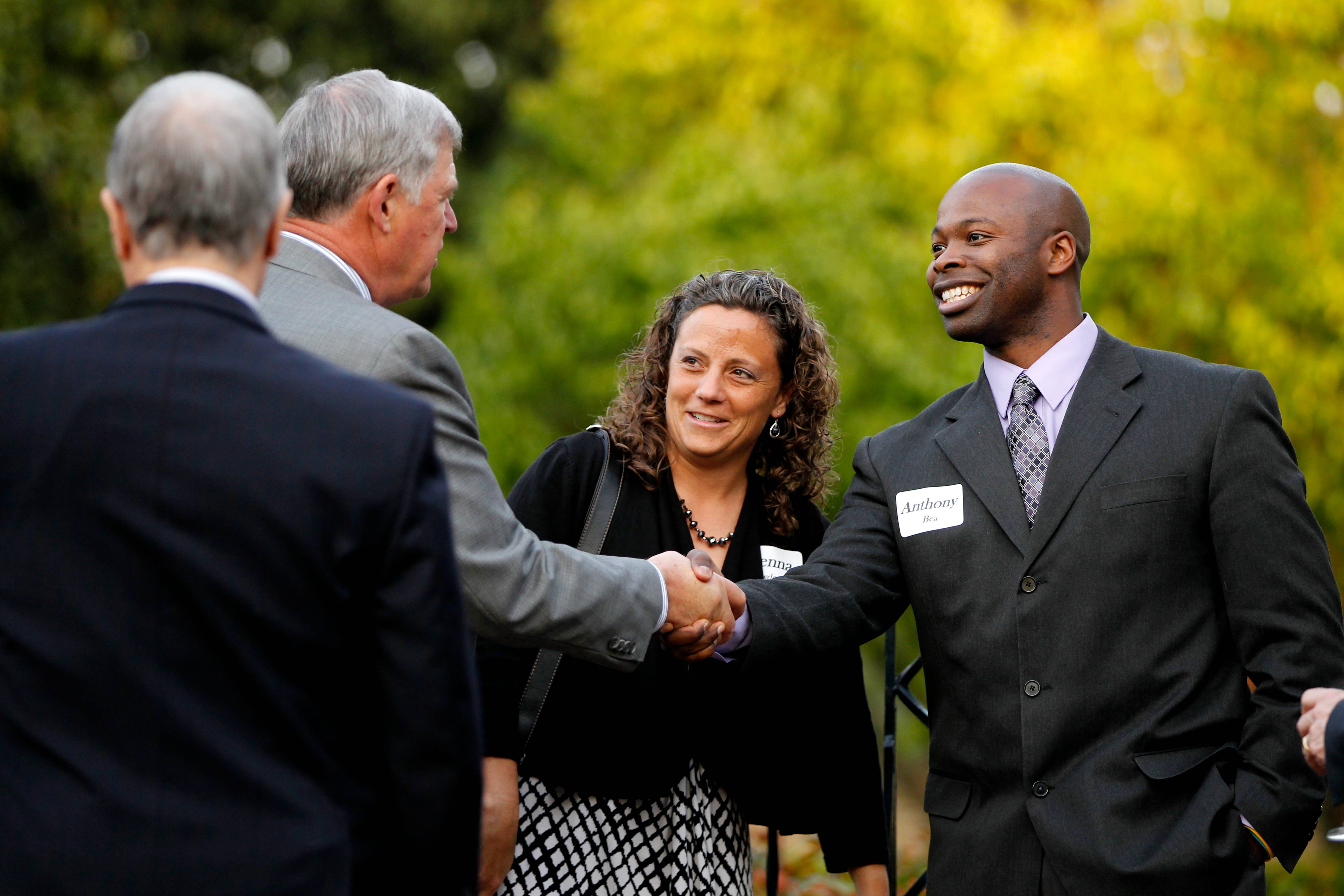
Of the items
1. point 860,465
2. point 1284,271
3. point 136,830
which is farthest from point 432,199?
point 1284,271

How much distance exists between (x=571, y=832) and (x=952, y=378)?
7.58m

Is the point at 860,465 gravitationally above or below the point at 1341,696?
above

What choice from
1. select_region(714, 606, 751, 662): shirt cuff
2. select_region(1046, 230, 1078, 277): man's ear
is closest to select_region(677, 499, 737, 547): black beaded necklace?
select_region(714, 606, 751, 662): shirt cuff

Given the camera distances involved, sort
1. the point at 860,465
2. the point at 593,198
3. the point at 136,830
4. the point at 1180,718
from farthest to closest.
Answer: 1. the point at 593,198
2. the point at 860,465
3. the point at 1180,718
4. the point at 136,830

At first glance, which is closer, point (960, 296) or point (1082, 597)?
point (1082, 597)

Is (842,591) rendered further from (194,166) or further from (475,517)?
(194,166)

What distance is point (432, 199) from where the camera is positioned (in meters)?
3.07

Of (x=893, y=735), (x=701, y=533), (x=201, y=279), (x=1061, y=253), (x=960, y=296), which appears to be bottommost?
(x=893, y=735)

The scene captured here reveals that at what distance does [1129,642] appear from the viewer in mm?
3072

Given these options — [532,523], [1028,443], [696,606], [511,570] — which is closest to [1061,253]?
[1028,443]

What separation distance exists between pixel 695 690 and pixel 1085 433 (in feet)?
3.83

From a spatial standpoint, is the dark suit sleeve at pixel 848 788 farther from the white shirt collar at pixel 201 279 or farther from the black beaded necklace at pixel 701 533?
the white shirt collar at pixel 201 279

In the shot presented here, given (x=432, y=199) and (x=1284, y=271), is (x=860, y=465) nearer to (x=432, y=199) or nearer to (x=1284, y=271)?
(x=432, y=199)

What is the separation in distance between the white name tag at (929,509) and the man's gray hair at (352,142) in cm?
143
